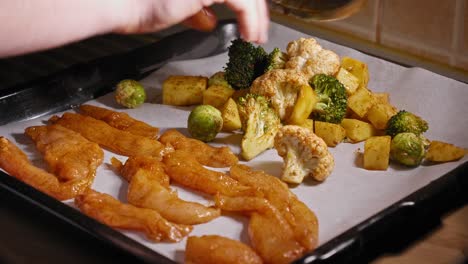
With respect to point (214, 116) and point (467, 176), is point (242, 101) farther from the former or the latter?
point (467, 176)

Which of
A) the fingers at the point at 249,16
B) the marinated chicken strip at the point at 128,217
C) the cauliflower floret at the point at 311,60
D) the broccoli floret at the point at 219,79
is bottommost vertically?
the broccoli floret at the point at 219,79

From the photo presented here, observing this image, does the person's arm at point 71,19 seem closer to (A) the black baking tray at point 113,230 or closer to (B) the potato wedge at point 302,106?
(A) the black baking tray at point 113,230

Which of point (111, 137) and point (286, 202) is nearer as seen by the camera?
point (286, 202)

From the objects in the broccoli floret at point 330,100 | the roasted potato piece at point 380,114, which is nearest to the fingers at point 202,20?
the broccoli floret at point 330,100

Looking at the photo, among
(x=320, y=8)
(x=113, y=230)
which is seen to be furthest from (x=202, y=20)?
(x=113, y=230)

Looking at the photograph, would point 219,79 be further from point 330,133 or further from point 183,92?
point 330,133

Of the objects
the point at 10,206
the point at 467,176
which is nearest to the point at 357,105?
the point at 467,176

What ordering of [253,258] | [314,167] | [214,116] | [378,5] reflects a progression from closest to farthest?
[253,258] < [314,167] < [214,116] < [378,5]
